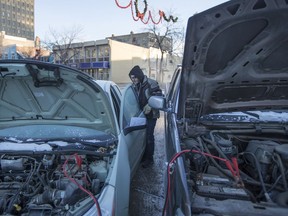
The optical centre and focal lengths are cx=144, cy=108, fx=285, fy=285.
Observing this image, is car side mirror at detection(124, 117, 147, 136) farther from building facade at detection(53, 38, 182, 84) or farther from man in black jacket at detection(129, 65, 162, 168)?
building facade at detection(53, 38, 182, 84)

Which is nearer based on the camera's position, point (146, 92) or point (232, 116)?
point (232, 116)

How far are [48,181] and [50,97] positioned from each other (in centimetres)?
101

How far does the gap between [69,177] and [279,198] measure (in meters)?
1.66

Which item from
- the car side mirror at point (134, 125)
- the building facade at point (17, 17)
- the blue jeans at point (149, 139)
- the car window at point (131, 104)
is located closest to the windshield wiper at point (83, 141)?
the car side mirror at point (134, 125)

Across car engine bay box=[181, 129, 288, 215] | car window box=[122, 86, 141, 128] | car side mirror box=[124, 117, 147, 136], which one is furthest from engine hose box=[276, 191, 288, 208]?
car window box=[122, 86, 141, 128]

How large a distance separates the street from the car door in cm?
41

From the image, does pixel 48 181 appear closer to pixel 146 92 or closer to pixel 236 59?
pixel 236 59

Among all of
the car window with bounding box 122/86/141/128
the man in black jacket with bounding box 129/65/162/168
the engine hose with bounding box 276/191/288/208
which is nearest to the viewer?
the engine hose with bounding box 276/191/288/208

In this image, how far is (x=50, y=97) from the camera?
313cm

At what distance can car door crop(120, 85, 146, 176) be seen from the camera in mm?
3393

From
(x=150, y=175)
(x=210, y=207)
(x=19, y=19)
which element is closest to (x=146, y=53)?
(x=150, y=175)

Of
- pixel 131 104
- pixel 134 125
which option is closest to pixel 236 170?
pixel 134 125

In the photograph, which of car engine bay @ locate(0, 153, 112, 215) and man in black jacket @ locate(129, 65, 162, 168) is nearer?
car engine bay @ locate(0, 153, 112, 215)

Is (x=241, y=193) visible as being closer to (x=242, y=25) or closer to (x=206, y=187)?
(x=206, y=187)
